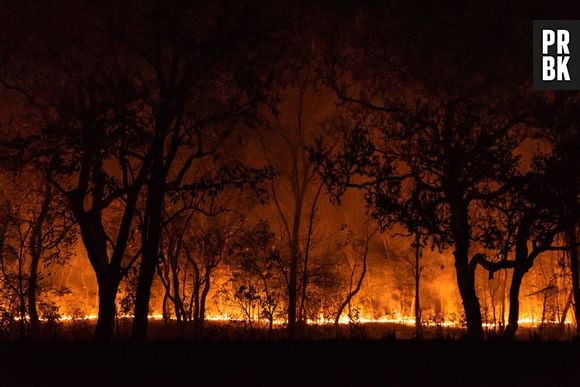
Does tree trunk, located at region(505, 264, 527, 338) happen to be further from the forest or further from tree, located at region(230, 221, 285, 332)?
tree, located at region(230, 221, 285, 332)

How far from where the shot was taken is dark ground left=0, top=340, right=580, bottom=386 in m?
8.66

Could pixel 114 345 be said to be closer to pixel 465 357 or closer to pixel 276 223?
pixel 465 357

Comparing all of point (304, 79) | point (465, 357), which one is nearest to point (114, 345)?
point (465, 357)

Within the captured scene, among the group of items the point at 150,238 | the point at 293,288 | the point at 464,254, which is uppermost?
the point at 150,238

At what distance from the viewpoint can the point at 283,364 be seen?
9203 mm

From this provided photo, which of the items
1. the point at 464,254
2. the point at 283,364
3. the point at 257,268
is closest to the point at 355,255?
the point at 257,268

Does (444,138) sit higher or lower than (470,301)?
higher

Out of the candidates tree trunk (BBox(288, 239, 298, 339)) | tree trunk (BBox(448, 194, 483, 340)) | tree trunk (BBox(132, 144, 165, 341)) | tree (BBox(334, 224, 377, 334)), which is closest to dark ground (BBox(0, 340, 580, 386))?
tree trunk (BBox(132, 144, 165, 341))

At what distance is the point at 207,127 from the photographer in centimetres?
1772

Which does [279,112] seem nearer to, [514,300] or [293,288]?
[514,300]

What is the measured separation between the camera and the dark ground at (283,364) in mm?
8656

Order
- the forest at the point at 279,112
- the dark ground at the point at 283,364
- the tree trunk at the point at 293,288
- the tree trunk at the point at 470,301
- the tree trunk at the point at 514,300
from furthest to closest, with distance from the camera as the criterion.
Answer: the tree trunk at the point at 293,288, the tree trunk at the point at 470,301, the tree trunk at the point at 514,300, the forest at the point at 279,112, the dark ground at the point at 283,364

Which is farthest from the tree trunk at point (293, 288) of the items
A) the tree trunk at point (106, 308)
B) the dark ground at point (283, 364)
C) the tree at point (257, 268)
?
the dark ground at point (283, 364)

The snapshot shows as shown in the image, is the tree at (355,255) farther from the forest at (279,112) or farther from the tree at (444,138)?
the tree at (444,138)
